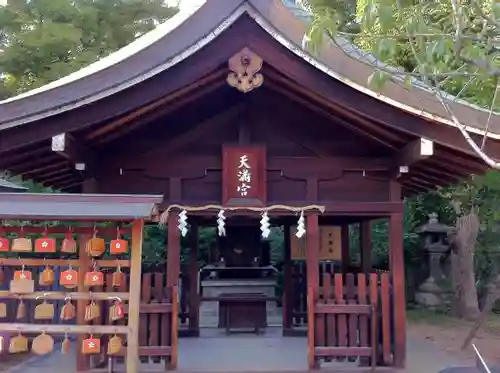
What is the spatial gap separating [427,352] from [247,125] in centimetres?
443

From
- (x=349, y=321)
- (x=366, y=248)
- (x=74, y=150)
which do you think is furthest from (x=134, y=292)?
(x=366, y=248)

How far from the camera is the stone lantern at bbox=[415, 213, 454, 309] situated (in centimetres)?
1508

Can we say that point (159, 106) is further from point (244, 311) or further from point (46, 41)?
point (46, 41)

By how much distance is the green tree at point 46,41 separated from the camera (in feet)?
48.3

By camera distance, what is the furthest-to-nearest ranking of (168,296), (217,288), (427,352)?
(217,288)
(427,352)
(168,296)

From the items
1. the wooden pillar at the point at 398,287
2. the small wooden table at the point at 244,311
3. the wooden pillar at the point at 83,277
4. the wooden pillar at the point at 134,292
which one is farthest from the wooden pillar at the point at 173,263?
the small wooden table at the point at 244,311

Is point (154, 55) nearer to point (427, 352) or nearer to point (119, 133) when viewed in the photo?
point (119, 133)

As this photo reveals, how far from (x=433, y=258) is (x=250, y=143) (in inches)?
409

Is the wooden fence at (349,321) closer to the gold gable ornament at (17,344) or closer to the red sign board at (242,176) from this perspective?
the red sign board at (242,176)

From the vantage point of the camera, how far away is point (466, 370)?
415 cm

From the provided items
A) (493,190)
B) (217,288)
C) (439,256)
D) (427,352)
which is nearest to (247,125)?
(427,352)

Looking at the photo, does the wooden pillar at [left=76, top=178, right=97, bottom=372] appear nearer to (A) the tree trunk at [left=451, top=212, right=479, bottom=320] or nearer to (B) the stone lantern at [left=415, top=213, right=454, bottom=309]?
(A) the tree trunk at [left=451, top=212, right=479, bottom=320]

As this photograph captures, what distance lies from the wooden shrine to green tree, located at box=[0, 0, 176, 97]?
8221 millimetres

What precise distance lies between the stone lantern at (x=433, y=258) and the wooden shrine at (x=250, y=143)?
7.98 meters
